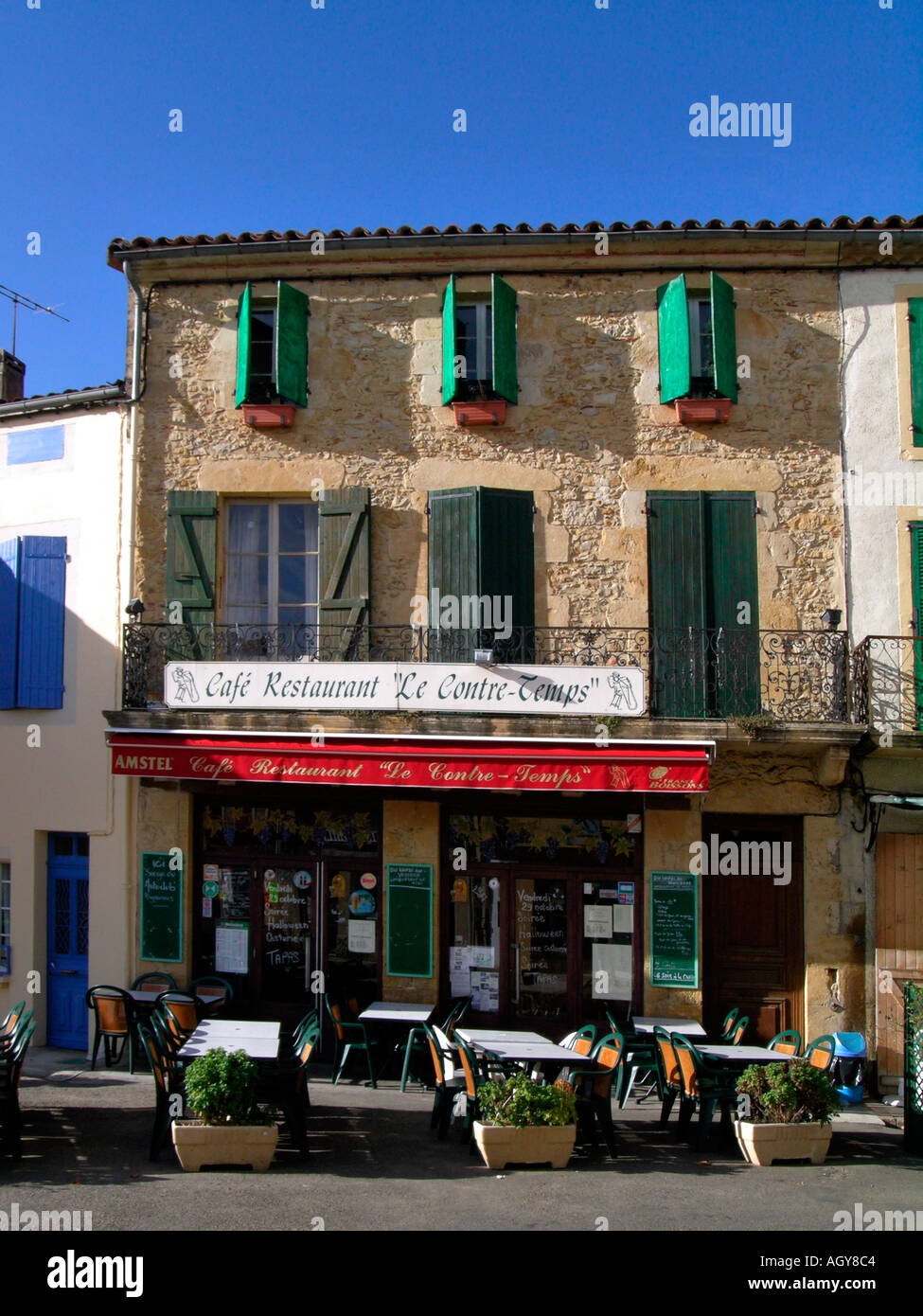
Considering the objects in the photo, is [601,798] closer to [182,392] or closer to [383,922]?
[383,922]

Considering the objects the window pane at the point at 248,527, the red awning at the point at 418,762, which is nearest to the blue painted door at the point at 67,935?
the red awning at the point at 418,762

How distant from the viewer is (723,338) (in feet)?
35.0

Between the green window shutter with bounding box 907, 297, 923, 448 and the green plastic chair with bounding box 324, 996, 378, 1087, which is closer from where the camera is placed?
the green plastic chair with bounding box 324, 996, 378, 1087

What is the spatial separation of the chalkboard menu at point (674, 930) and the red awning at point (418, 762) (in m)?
1.30

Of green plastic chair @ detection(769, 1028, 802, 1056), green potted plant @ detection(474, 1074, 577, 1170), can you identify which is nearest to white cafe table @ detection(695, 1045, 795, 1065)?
green plastic chair @ detection(769, 1028, 802, 1056)

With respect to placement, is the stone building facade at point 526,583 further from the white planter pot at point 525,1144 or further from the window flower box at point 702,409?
the white planter pot at point 525,1144

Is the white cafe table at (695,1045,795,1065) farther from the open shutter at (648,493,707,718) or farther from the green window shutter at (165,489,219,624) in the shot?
the green window shutter at (165,489,219,624)

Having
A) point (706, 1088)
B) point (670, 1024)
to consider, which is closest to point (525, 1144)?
point (706, 1088)

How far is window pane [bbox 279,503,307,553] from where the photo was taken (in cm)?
1120

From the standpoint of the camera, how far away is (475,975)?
10.7m

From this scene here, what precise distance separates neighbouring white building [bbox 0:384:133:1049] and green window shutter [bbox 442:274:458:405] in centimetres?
340

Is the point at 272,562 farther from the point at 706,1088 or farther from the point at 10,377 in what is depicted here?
Answer: the point at 706,1088

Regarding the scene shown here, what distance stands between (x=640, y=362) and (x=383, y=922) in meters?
6.26
